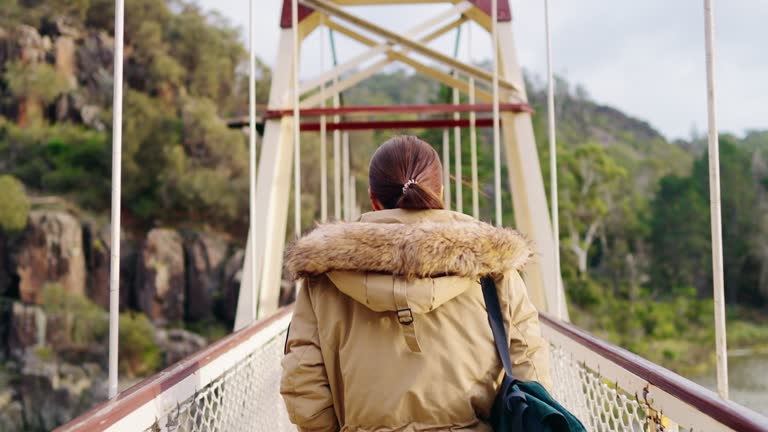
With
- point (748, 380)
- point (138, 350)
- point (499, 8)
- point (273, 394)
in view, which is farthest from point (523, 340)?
point (748, 380)

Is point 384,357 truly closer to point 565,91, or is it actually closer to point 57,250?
point 57,250

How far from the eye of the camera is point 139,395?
102cm

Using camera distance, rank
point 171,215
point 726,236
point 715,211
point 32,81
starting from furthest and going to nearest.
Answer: point 726,236 → point 171,215 → point 32,81 → point 715,211

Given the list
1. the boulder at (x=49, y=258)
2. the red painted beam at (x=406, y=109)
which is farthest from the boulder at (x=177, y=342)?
the red painted beam at (x=406, y=109)

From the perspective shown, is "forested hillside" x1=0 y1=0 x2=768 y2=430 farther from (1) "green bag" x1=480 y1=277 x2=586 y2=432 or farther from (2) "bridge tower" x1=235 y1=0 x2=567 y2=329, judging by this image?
(1) "green bag" x1=480 y1=277 x2=586 y2=432

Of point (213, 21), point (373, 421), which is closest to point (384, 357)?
point (373, 421)

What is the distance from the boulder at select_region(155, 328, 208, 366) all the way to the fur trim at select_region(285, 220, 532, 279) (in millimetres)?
16806

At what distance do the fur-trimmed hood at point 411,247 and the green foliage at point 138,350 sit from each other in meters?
16.8

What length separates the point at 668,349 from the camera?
1845 centimetres

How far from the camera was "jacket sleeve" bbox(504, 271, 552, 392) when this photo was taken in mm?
912

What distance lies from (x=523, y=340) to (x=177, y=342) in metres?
17.5

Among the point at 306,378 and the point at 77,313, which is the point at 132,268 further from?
the point at 306,378

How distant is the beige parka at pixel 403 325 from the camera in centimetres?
85

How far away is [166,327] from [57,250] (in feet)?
11.5
